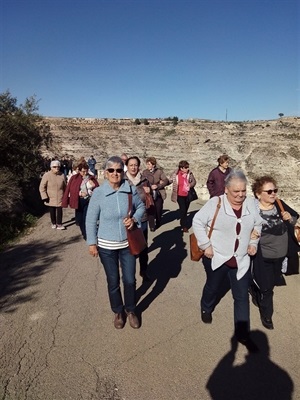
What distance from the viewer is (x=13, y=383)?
Answer: 304 cm

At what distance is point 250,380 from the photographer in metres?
3.02

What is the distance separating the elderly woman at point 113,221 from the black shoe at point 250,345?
4.70 ft

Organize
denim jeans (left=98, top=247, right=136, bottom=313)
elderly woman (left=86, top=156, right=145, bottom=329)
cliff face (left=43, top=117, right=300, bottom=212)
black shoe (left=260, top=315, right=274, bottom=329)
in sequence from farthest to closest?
cliff face (left=43, top=117, right=300, bottom=212), black shoe (left=260, top=315, right=274, bottom=329), denim jeans (left=98, top=247, right=136, bottom=313), elderly woman (left=86, top=156, right=145, bottom=329)

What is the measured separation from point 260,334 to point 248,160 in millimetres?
45200

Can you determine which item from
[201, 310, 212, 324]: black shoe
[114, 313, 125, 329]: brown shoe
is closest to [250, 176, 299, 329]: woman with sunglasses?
[201, 310, 212, 324]: black shoe

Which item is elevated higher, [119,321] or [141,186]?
[141,186]

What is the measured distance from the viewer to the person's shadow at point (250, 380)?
2846mm

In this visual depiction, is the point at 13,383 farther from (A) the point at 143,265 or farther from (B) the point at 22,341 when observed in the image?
(A) the point at 143,265

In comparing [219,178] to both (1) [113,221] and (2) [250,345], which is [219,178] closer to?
(1) [113,221]

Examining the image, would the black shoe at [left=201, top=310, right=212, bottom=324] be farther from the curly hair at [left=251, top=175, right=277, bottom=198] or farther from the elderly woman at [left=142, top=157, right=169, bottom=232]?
the elderly woman at [left=142, top=157, right=169, bottom=232]

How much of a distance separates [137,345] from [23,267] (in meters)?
3.30

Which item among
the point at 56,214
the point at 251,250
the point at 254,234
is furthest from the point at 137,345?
the point at 56,214

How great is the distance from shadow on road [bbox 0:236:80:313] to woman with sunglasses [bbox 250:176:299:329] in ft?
10.7

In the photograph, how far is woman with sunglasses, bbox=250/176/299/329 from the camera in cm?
383
